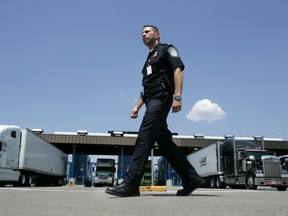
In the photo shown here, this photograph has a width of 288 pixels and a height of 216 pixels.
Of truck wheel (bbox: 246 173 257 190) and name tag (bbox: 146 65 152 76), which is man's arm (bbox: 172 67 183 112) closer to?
name tag (bbox: 146 65 152 76)

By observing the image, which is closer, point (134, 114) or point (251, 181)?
point (134, 114)

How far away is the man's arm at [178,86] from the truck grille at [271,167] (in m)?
13.4

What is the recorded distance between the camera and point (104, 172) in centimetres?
3291

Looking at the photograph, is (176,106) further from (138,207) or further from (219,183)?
(219,183)

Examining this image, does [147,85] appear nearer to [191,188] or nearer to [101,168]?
[191,188]

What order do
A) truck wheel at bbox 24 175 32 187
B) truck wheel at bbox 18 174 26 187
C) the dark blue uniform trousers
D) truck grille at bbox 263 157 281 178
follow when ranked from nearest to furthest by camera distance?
the dark blue uniform trousers → truck grille at bbox 263 157 281 178 → truck wheel at bbox 18 174 26 187 → truck wheel at bbox 24 175 32 187

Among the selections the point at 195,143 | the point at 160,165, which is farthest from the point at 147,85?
the point at 160,165

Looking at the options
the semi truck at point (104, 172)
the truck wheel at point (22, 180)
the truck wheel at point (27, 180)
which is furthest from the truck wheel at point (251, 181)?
the semi truck at point (104, 172)

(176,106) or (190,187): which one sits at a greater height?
(176,106)

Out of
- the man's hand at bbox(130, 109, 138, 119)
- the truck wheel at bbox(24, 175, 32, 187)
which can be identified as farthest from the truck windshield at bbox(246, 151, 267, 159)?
the man's hand at bbox(130, 109, 138, 119)

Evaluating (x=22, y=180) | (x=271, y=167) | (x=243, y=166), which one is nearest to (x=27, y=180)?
(x=22, y=180)

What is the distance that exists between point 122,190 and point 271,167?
14319mm

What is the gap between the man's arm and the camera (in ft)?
13.1

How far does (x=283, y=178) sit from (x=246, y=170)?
5.84 ft
